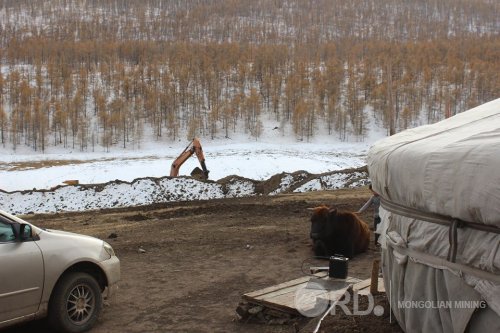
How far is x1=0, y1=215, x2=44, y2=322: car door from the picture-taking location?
4938 millimetres

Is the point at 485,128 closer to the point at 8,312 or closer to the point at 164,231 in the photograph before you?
the point at 8,312

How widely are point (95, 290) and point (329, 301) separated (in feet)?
8.54

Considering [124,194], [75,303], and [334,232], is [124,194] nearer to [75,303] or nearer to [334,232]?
[334,232]

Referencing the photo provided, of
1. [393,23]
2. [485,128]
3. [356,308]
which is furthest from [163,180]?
[393,23]

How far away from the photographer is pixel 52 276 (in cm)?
533

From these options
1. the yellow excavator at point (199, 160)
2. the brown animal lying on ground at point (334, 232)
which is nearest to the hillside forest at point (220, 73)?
the yellow excavator at point (199, 160)

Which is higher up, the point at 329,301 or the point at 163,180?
the point at 329,301

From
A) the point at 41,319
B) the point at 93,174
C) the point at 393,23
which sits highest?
the point at 393,23

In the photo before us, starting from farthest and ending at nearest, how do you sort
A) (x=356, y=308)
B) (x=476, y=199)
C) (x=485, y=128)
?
(x=356, y=308) → (x=485, y=128) → (x=476, y=199)

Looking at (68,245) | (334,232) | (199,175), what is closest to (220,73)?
(199,175)

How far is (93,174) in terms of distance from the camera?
37.6 metres

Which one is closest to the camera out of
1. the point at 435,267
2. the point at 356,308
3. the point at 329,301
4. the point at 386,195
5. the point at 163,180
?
the point at 435,267

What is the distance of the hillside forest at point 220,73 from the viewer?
70688 mm

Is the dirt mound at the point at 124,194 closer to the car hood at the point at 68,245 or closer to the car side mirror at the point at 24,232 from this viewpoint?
the car hood at the point at 68,245
